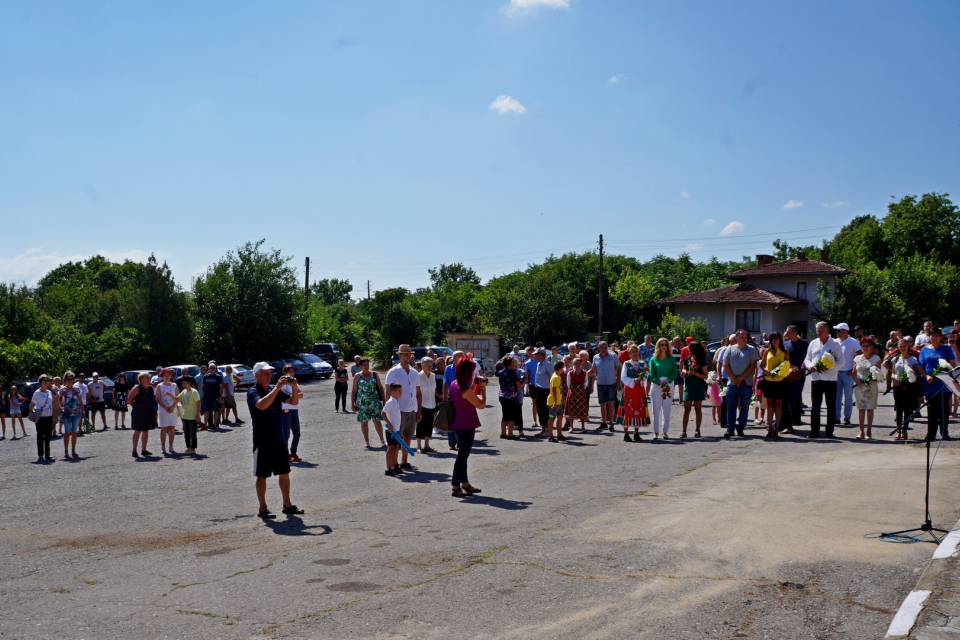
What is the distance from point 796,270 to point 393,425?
53167mm

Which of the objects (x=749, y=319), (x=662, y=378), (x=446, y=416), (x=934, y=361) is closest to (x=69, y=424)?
(x=446, y=416)

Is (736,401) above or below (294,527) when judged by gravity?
above

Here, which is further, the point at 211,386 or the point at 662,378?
the point at 211,386

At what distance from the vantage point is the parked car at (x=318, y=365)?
4972 cm

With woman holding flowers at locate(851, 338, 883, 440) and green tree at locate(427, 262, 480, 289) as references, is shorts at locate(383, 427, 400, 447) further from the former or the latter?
green tree at locate(427, 262, 480, 289)

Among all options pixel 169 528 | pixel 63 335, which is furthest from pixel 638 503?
pixel 63 335

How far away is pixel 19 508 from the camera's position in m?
10.9

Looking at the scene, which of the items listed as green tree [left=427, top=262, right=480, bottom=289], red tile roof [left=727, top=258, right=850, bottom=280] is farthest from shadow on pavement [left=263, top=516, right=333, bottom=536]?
green tree [left=427, top=262, right=480, bottom=289]

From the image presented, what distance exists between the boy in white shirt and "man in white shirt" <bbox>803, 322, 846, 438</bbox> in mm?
7246

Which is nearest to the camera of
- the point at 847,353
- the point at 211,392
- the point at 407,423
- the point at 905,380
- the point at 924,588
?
the point at 924,588

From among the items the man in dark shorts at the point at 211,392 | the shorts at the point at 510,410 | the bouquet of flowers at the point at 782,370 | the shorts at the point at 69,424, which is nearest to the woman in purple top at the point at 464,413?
the shorts at the point at 510,410

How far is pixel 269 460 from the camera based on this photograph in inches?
363

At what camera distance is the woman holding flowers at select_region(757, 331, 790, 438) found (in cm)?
1446

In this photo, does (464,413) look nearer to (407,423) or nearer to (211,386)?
(407,423)
